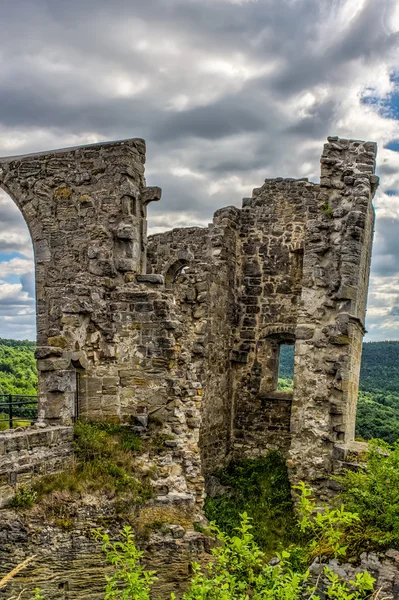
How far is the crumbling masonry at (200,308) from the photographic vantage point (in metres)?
7.73

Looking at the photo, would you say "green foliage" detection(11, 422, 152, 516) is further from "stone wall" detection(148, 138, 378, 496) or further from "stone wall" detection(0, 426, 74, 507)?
"stone wall" detection(148, 138, 378, 496)

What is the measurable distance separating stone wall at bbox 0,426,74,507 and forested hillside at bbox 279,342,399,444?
10892 millimetres

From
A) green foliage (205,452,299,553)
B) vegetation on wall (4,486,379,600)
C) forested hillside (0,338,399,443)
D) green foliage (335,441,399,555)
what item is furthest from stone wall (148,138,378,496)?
vegetation on wall (4,486,379,600)

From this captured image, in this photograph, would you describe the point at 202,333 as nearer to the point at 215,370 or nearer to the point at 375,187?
the point at 215,370

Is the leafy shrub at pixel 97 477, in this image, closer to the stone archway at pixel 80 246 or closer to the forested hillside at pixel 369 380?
the stone archway at pixel 80 246

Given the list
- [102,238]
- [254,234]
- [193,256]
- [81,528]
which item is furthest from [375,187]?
[81,528]

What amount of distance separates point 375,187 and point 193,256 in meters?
6.33

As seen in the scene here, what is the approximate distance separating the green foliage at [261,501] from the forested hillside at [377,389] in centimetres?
408

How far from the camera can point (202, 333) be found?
1275 centimetres

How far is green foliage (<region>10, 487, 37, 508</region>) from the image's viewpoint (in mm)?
6086

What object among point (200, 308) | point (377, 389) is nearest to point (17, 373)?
point (200, 308)

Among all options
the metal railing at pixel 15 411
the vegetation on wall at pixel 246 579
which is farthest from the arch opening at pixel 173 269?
the vegetation on wall at pixel 246 579

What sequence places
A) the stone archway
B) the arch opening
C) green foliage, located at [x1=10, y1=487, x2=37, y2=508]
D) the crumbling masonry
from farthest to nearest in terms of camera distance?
the arch opening
the crumbling masonry
the stone archway
green foliage, located at [x1=10, y1=487, x2=37, y2=508]

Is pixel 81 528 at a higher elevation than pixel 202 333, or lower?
lower
